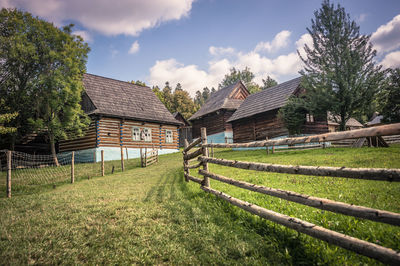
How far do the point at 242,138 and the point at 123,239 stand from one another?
21130 mm

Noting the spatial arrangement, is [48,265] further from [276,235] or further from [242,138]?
[242,138]

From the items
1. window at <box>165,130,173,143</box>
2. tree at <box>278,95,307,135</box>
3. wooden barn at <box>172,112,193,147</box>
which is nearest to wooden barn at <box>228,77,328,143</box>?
tree at <box>278,95,307,135</box>

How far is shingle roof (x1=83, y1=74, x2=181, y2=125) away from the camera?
63.7 ft

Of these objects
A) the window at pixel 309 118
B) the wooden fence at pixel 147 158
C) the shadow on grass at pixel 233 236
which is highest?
the window at pixel 309 118

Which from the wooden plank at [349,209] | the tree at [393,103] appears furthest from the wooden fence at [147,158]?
the tree at [393,103]

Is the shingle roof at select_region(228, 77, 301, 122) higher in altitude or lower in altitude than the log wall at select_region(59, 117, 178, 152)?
higher

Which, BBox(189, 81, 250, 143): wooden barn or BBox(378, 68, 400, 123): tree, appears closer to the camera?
BBox(378, 68, 400, 123): tree

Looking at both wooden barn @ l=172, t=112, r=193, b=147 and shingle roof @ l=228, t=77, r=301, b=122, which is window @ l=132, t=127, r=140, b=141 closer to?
shingle roof @ l=228, t=77, r=301, b=122

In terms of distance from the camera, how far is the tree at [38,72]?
15.2 meters

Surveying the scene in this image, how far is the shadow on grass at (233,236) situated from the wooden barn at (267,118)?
1637 cm

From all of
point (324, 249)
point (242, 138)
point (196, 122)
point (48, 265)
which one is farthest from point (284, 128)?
point (48, 265)

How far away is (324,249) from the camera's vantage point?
7.91 ft

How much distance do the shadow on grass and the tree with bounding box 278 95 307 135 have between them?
15506mm

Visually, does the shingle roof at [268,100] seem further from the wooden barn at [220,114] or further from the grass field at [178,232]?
the grass field at [178,232]
